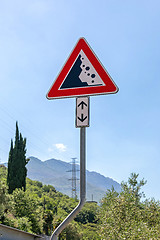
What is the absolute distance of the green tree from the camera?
175 ft

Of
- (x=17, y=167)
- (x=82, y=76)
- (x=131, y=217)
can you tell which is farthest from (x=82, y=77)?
(x=17, y=167)

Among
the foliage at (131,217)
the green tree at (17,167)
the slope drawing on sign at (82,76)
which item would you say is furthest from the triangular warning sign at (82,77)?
the green tree at (17,167)

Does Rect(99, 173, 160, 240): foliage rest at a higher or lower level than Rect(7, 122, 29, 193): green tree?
lower

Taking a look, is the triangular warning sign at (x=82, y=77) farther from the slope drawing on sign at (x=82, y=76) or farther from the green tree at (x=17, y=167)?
the green tree at (x=17, y=167)

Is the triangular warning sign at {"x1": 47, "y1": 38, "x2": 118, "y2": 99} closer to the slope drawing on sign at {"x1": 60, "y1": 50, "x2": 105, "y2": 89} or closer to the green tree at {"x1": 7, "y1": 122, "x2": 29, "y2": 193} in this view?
the slope drawing on sign at {"x1": 60, "y1": 50, "x2": 105, "y2": 89}

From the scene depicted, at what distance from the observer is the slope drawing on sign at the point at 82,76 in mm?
2988

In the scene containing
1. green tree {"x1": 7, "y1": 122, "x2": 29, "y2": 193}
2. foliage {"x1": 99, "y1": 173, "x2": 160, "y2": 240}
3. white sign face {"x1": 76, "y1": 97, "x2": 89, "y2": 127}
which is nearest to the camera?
white sign face {"x1": 76, "y1": 97, "x2": 89, "y2": 127}

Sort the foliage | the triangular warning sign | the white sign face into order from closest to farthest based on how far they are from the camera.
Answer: the white sign face, the triangular warning sign, the foliage

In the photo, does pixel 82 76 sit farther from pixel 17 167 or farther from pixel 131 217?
pixel 17 167

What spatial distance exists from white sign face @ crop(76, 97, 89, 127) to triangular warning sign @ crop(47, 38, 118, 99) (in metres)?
0.09

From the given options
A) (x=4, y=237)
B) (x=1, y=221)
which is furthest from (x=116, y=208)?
(x=1, y=221)

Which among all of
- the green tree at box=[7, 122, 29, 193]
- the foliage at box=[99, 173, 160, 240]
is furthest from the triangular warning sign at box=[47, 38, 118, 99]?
the green tree at box=[7, 122, 29, 193]

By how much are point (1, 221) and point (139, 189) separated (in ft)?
70.3

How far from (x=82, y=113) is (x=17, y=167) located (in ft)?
174
